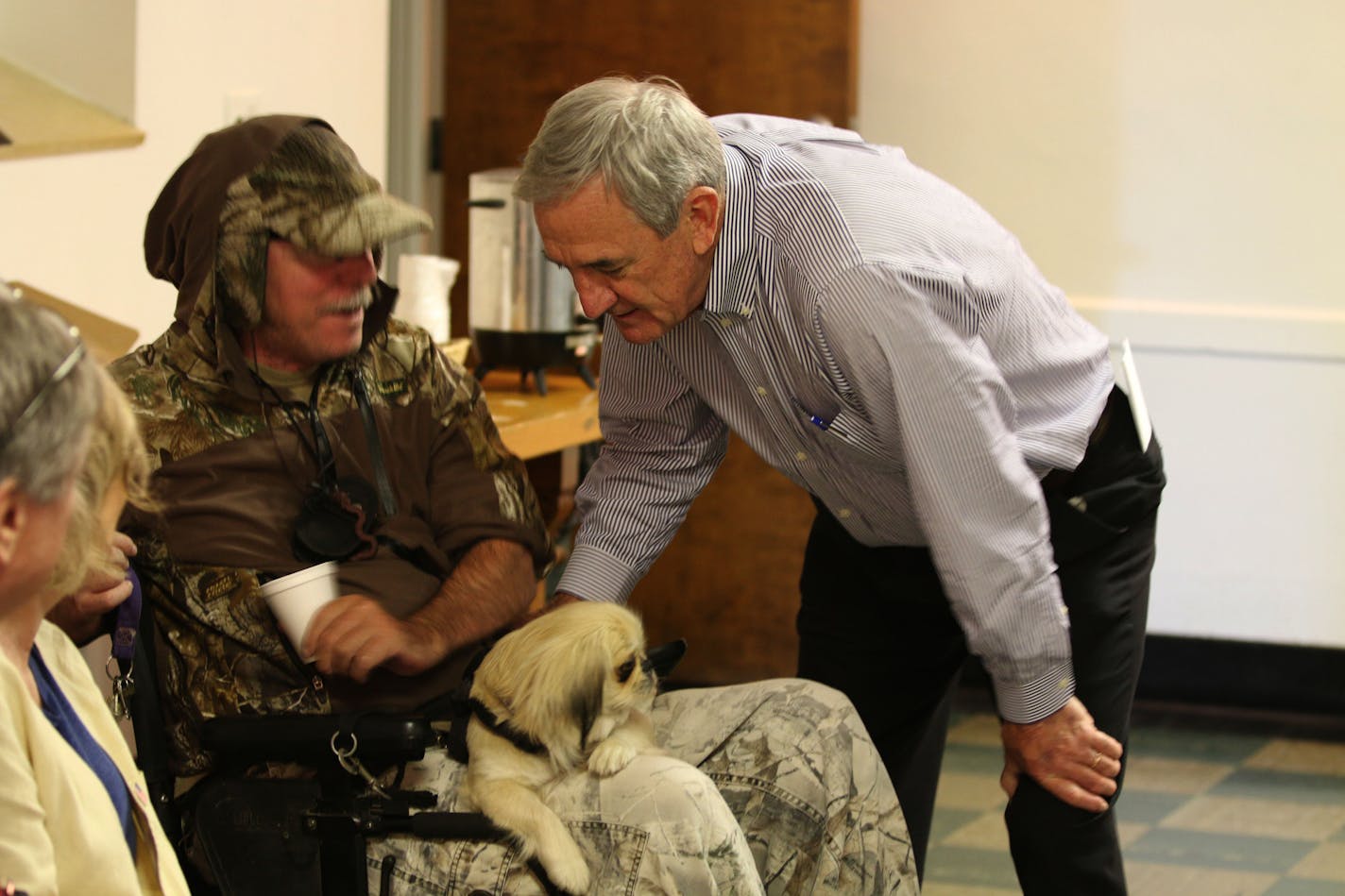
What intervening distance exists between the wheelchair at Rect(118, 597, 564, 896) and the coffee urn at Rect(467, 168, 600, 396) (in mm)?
1803

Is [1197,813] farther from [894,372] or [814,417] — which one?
[894,372]

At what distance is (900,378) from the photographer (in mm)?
1744

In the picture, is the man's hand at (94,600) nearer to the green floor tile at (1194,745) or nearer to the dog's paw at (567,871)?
the dog's paw at (567,871)

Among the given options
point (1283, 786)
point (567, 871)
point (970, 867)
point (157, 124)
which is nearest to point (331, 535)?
point (567, 871)

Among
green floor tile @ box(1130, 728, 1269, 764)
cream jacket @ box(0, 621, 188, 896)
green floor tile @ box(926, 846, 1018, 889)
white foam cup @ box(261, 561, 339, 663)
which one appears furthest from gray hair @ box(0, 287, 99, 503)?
green floor tile @ box(1130, 728, 1269, 764)

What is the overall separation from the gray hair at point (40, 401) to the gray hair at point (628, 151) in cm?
75

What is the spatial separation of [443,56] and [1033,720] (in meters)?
3.15

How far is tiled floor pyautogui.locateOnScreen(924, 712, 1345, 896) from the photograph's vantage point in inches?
127

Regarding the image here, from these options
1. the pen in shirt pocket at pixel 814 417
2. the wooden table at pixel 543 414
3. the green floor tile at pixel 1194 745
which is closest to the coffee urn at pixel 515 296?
the wooden table at pixel 543 414

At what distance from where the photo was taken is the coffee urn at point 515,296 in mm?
3562

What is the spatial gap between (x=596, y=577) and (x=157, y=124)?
5.47ft

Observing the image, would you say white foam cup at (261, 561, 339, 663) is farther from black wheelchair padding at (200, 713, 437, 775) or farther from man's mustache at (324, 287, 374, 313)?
man's mustache at (324, 287, 374, 313)

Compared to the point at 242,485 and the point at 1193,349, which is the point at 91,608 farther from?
the point at 1193,349

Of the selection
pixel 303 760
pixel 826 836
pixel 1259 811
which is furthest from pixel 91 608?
pixel 1259 811
